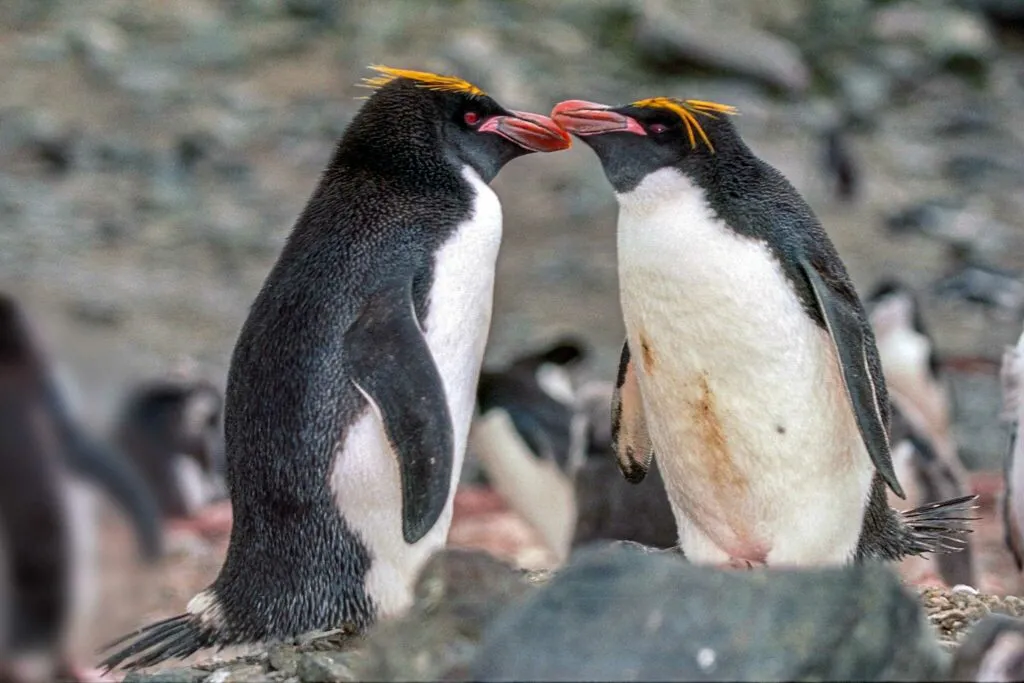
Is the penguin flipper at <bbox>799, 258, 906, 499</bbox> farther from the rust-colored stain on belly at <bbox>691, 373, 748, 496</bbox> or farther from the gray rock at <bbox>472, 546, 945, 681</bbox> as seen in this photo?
the gray rock at <bbox>472, 546, 945, 681</bbox>

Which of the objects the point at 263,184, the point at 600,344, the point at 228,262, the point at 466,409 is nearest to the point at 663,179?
the point at 466,409

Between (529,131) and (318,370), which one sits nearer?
(318,370)

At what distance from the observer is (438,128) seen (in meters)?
3.63

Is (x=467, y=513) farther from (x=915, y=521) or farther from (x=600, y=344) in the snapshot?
(x=915, y=521)

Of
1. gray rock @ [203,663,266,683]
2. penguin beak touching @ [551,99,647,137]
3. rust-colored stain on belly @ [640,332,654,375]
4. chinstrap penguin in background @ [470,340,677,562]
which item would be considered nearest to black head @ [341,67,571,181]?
penguin beak touching @ [551,99,647,137]

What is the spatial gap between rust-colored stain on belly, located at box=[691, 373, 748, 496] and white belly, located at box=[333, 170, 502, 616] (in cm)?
50

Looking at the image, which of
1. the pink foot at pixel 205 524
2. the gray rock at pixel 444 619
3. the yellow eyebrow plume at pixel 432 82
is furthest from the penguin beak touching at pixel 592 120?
the pink foot at pixel 205 524

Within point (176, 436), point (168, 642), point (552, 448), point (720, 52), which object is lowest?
point (176, 436)

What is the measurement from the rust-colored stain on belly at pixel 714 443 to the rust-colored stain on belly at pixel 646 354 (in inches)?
4.7

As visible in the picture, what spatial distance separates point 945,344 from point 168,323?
18.9ft

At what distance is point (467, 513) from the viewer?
8922mm

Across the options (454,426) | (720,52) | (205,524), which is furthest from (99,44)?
(454,426)

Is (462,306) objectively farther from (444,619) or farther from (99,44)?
(99,44)

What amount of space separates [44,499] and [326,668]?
3854 millimetres
